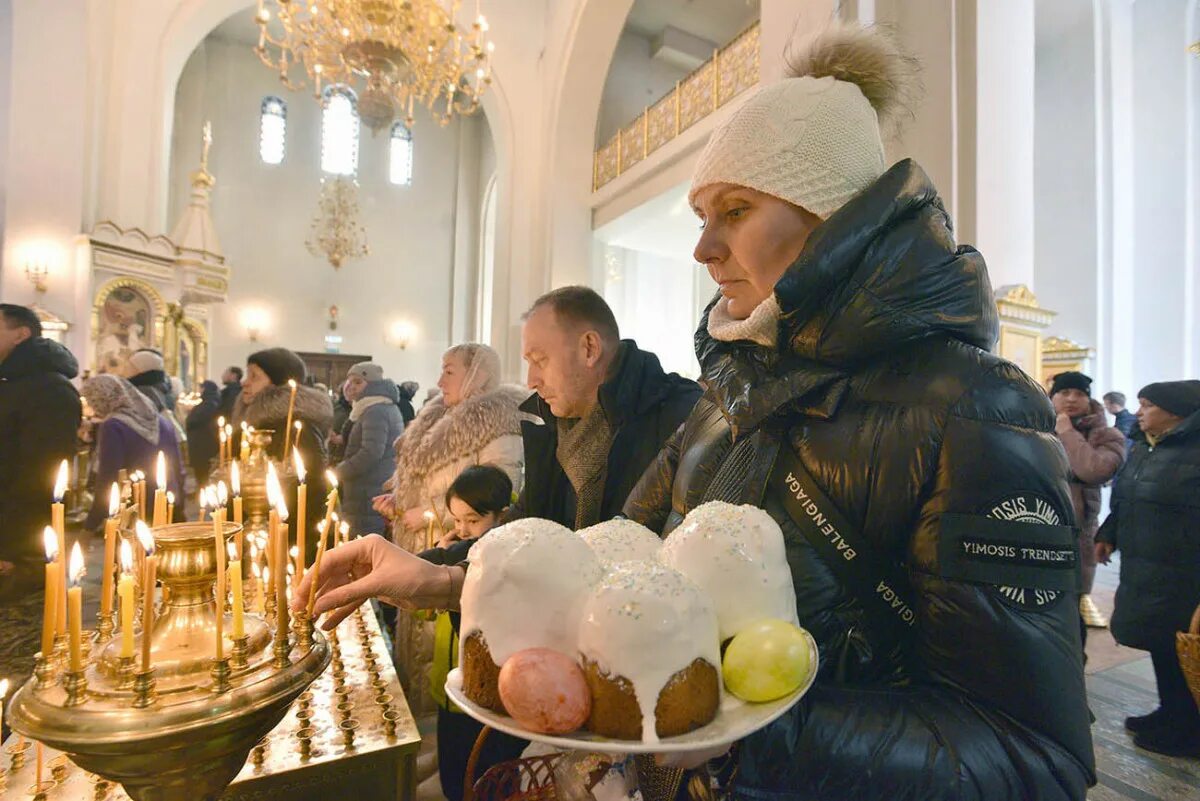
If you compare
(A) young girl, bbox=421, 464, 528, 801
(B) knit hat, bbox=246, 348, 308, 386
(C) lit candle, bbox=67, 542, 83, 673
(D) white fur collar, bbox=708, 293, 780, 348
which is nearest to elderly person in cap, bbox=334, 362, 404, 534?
(B) knit hat, bbox=246, 348, 308, 386

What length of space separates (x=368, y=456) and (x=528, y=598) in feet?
12.5

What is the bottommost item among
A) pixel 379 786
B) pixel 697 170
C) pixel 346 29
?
pixel 379 786

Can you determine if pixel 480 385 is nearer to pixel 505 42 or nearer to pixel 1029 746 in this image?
pixel 1029 746

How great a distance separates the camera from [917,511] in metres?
0.71

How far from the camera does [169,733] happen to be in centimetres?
63

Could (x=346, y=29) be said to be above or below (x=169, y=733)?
above

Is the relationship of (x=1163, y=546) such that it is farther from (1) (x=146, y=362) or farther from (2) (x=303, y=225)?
(2) (x=303, y=225)

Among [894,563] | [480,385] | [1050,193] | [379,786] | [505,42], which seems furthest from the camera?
[505,42]

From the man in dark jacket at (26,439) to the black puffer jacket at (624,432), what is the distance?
232 centimetres

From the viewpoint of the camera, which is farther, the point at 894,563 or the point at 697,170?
the point at 697,170

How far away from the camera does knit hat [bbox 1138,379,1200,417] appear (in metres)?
2.96

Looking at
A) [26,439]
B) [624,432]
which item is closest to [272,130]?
[26,439]

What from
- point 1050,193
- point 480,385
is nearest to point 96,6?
point 480,385

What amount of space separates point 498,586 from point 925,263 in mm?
666
